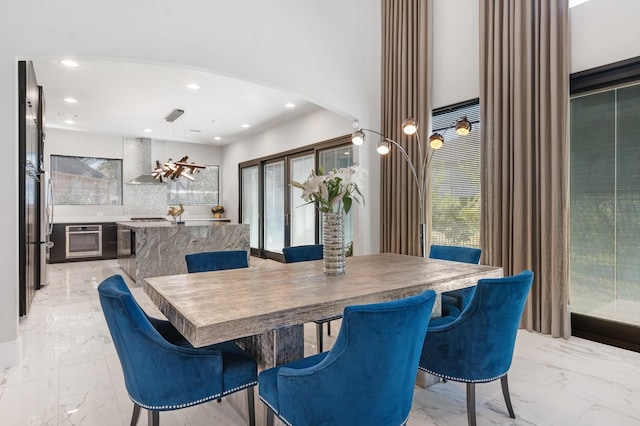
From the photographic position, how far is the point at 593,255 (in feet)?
10.6

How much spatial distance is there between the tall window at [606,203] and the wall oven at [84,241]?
8420 mm

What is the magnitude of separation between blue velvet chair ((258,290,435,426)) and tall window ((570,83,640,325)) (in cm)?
279

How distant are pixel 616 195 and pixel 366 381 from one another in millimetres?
3098

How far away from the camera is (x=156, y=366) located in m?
1.44

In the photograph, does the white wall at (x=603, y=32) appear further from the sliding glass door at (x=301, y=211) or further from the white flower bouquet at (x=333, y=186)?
the sliding glass door at (x=301, y=211)

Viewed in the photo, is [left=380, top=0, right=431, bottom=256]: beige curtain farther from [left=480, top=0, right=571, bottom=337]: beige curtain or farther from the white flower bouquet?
the white flower bouquet

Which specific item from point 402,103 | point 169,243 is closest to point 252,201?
point 169,243

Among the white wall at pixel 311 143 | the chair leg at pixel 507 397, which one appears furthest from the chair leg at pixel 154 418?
the white wall at pixel 311 143

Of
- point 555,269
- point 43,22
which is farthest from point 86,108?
point 555,269

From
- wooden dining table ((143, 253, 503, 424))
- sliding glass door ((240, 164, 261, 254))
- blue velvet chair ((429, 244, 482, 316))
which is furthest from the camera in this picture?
sliding glass door ((240, 164, 261, 254))

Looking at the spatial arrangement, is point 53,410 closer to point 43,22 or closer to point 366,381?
point 366,381

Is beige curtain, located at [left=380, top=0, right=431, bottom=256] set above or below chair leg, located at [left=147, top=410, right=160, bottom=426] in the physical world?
above

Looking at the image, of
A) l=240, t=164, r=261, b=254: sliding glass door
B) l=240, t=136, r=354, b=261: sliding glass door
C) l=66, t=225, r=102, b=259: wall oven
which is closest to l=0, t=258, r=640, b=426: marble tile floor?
l=240, t=136, r=354, b=261: sliding glass door

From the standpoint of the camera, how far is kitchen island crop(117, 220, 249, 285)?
17.5 ft
